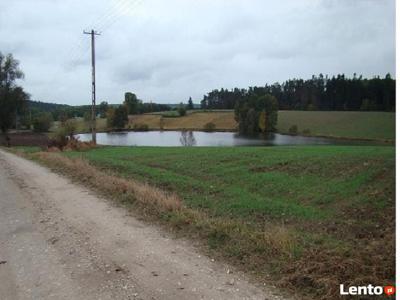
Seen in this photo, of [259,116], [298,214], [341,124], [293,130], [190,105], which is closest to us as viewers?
[298,214]

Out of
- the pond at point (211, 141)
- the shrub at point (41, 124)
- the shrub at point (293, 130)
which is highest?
the shrub at point (41, 124)

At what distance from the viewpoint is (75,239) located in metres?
7.72

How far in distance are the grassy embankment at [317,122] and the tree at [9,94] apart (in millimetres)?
50688

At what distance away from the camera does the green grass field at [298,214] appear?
5637 millimetres

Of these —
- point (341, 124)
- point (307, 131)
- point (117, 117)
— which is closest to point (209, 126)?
point (117, 117)

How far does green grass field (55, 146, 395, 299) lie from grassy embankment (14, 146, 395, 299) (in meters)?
0.02

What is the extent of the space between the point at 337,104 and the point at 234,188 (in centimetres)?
9952

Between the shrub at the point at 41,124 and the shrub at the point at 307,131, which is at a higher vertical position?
the shrub at the point at 41,124

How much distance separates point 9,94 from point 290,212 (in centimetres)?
6456

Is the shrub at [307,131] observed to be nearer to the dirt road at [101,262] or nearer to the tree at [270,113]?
the tree at [270,113]

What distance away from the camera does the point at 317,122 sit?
308ft

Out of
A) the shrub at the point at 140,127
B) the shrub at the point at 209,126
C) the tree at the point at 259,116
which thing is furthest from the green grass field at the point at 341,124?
the shrub at the point at 140,127

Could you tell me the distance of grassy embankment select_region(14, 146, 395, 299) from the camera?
18.5 feet

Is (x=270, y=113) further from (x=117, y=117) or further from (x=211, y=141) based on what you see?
(x=117, y=117)
